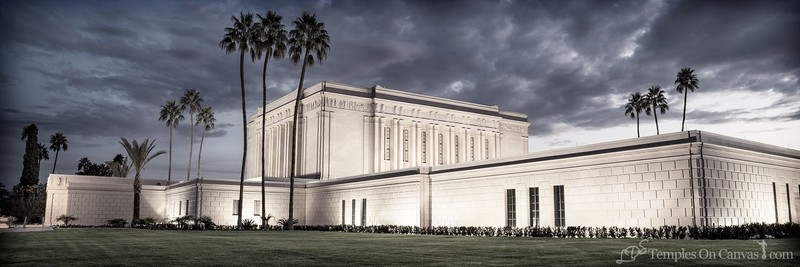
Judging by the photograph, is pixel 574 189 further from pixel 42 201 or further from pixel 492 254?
pixel 42 201

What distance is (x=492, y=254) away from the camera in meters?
15.4

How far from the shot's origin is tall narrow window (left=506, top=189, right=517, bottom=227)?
1302 inches

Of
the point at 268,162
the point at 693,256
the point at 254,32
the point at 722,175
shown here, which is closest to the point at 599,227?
the point at 722,175

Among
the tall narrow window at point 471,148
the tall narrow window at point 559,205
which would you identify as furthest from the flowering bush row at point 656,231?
the tall narrow window at point 471,148

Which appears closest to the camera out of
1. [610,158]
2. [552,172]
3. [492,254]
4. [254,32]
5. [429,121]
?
[492,254]

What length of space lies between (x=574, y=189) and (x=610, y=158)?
262 cm

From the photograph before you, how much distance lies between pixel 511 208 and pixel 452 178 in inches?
210

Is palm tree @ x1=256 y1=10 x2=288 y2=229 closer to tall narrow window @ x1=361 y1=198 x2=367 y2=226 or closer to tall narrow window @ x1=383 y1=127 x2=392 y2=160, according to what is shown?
tall narrow window @ x1=361 y1=198 x2=367 y2=226

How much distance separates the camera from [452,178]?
123ft

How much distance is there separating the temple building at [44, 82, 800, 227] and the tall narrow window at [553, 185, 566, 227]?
0.23ft

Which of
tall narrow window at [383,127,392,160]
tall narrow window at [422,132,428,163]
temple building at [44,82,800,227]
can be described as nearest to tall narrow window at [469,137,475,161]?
temple building at [44,82,800,227]

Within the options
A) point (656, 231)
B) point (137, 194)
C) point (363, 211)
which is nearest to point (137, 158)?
point (137, 194)

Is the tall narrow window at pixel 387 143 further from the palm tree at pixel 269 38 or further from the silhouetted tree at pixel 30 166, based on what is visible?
the silhouetted tree at pixel 30 166

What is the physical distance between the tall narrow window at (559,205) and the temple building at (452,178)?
72 mm
